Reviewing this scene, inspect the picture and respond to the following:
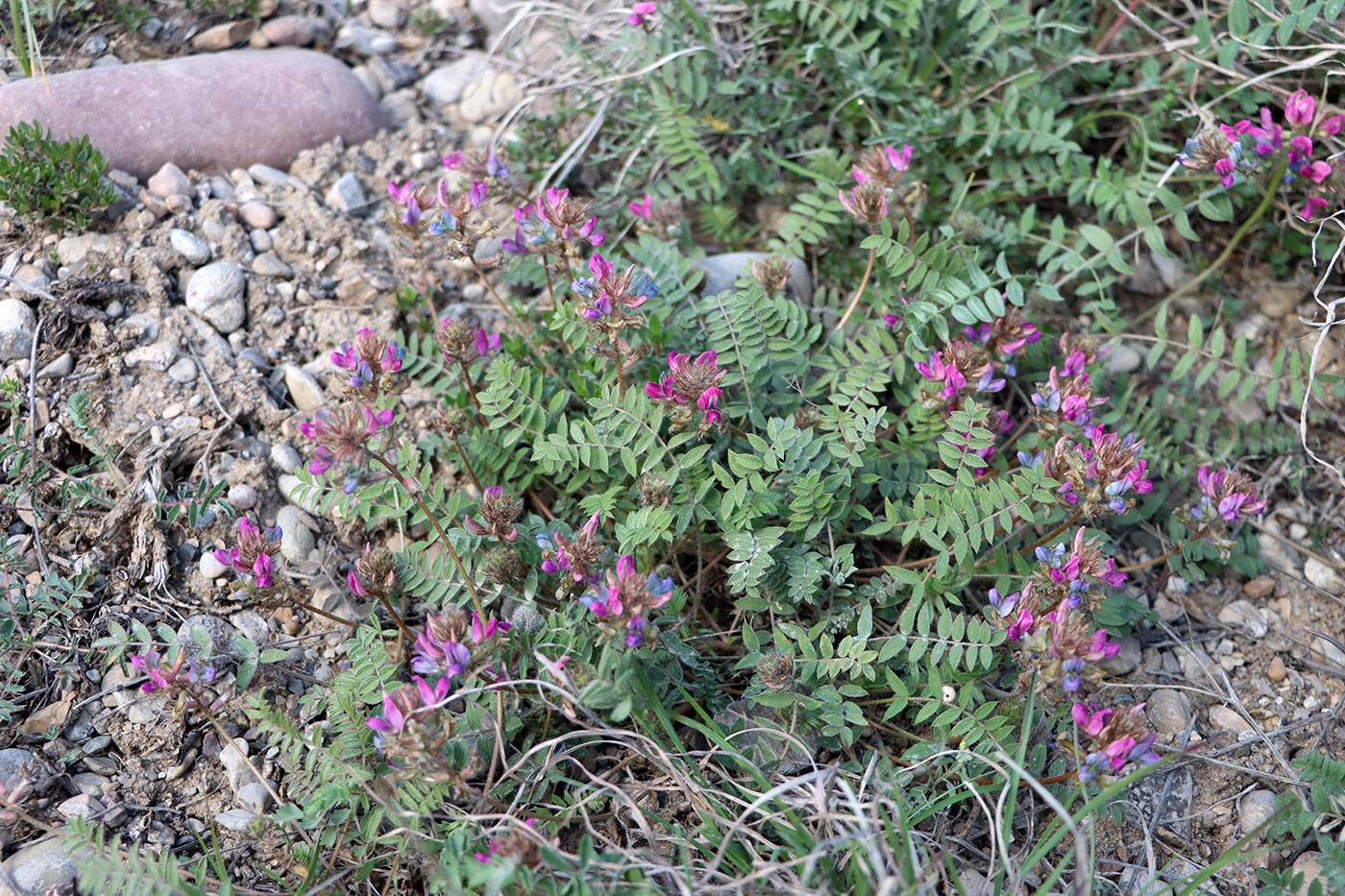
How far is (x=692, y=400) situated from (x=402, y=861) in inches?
62.5

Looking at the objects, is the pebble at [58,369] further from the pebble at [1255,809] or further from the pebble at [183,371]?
the pebble at [1255,809]

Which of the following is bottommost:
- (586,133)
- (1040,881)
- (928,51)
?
(1040,881)

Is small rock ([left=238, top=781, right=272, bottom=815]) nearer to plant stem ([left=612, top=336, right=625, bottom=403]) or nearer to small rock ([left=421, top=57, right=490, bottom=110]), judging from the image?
plant stem ([left=612, top=336, right=625, bottom=403])

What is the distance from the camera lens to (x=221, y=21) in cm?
455

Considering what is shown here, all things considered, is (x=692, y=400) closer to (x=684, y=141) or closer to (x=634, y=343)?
(x=634, y=343)

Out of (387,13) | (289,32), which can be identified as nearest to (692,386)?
(289,32)

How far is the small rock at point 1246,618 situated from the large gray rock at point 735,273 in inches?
79.6

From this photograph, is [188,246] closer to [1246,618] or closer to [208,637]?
[208,637]

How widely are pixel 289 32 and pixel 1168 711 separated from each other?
16.1ft

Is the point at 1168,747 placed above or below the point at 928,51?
below

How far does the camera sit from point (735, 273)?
383 centimetres

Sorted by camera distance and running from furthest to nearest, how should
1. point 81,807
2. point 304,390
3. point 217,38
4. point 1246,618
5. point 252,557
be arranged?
point 217,38, point 304,390, point 1246,618, point 252,557, point 81,807

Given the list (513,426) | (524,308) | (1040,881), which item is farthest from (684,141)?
(1040,881)

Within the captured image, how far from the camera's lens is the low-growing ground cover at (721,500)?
2.61 m
